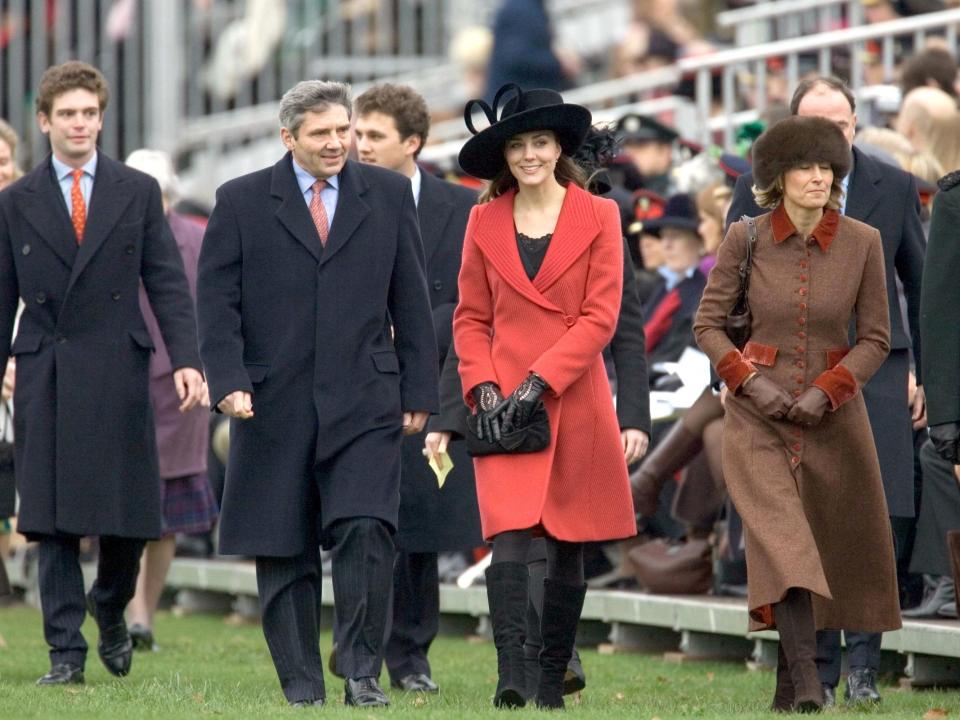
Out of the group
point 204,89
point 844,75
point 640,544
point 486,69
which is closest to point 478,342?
point 640,544

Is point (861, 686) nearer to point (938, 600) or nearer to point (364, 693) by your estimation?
point (938, 600)

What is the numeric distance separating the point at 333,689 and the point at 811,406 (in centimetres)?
237

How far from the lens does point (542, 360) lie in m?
7.87

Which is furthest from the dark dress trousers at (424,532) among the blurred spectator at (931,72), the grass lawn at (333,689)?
the blurred spectator at (931,72)

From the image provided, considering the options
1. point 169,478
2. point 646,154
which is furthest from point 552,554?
point 646,154

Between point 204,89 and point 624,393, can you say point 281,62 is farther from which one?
point 624,393

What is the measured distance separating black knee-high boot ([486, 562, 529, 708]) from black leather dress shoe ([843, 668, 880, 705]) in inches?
53.7

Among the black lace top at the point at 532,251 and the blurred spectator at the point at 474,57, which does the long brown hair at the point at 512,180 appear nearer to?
Result: the black lace top at the point at 532,251

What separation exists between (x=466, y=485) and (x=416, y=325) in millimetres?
1259

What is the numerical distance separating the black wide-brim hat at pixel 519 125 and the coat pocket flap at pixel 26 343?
2.12 metres

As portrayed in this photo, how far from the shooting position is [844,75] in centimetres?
1363

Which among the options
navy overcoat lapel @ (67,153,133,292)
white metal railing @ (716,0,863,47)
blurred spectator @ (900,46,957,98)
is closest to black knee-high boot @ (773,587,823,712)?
navy overcoat lapel @ (67,153,133,292)

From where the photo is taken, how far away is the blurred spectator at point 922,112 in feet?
36.4

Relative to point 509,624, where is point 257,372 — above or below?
above
